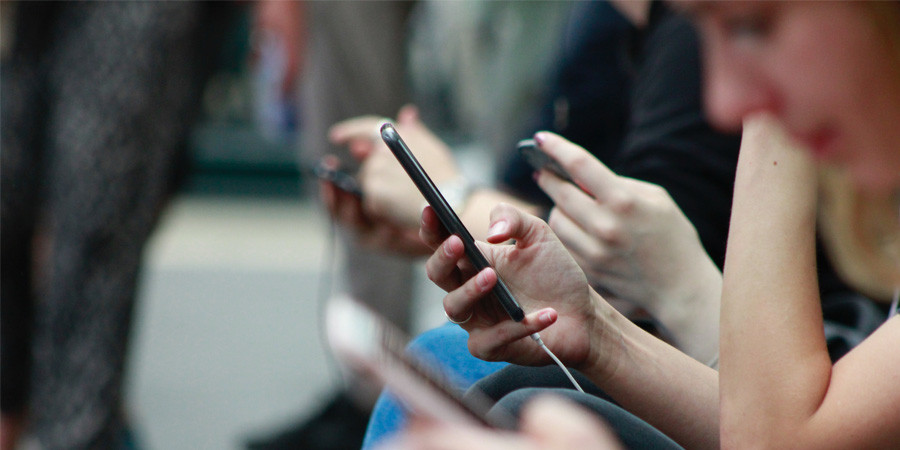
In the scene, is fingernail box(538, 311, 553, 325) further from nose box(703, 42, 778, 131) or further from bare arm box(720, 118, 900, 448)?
nose box(703, 42, 778, 131)

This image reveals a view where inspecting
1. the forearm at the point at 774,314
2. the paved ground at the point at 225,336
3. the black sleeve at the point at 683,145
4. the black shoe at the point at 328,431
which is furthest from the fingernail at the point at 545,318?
the black shoe at the point at 328,431

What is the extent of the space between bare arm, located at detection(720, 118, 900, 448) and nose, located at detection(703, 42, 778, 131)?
0.24m

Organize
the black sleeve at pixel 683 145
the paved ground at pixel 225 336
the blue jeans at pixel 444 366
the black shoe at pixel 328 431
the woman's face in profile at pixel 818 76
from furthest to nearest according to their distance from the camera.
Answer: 1. the paved ground at pixel 225 336
2. the black shoe at pixel 328 431
3. the black sleeve at pixel 683 145
4. the blue jeans at pixel 444 366
5. the woman's face in profile at pixel 818 76

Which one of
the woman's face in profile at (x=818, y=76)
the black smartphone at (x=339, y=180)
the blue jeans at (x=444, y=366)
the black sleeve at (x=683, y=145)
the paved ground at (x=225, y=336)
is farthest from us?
the paved ground at (x=225, y=336)

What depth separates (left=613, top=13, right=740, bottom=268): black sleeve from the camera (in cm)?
85

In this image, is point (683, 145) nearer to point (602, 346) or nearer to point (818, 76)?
point (602, 346)

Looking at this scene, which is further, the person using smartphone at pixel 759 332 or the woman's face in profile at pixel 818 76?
the person using smartphone at pixel 759 332

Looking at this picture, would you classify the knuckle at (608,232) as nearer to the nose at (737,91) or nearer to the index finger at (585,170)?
the index finger at (585,170)

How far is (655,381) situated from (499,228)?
0.54 ft

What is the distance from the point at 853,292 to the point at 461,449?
643 millimetres

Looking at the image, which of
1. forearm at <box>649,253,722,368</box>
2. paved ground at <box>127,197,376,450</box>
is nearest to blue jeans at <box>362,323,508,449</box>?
forearm at <box>649,253,722,368</box>

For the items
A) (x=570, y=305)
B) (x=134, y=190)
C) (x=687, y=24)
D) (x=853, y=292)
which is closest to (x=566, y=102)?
(x=687, y=24)

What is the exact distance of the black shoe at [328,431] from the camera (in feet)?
6.25

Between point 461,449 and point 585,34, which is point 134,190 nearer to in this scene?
point 585,34
